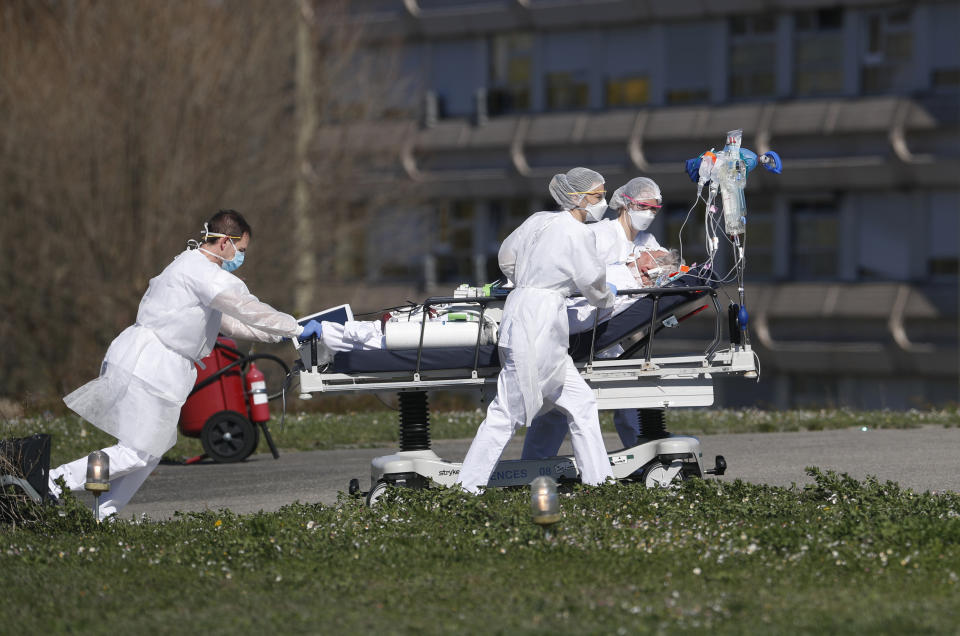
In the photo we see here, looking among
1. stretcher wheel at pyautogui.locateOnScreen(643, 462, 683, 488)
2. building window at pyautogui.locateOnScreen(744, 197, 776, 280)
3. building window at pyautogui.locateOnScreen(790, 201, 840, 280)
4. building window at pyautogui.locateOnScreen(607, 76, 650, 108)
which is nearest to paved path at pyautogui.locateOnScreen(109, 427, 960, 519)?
stretcher wheel at pyautogui.locateOnScreen(643, 462, 683, 488)

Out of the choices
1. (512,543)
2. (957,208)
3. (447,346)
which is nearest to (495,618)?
(512,543)

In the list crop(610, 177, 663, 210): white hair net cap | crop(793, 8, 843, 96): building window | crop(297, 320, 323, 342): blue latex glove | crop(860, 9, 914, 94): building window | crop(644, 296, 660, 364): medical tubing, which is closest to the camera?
crop(297, 320, 323, 342): blue latex glove

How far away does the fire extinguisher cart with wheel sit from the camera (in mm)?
13633

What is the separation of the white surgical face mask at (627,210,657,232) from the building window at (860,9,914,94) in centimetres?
2214

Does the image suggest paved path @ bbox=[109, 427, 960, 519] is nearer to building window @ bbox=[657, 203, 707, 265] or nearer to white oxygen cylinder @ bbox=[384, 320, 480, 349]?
white oxygen cylinder @ bbox=[384, 320, 480, 349]

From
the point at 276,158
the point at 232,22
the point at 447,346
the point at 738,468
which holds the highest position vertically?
the point at 232,22

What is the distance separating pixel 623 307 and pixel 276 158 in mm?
17034

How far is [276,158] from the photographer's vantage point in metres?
26.5

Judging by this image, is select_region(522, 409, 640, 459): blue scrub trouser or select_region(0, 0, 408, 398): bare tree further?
select_region(0, 0, 408, 398): bare tree

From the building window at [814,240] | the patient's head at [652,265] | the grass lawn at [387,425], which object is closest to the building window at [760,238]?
the building window at [814,240]

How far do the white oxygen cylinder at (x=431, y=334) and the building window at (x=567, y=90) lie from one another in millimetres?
26199

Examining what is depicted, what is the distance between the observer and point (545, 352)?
9.52m

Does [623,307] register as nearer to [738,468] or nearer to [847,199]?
[738,468]

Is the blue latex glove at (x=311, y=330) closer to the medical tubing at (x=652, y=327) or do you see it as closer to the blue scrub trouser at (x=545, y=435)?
the blue scrub trouser at (x=545, y=435)
